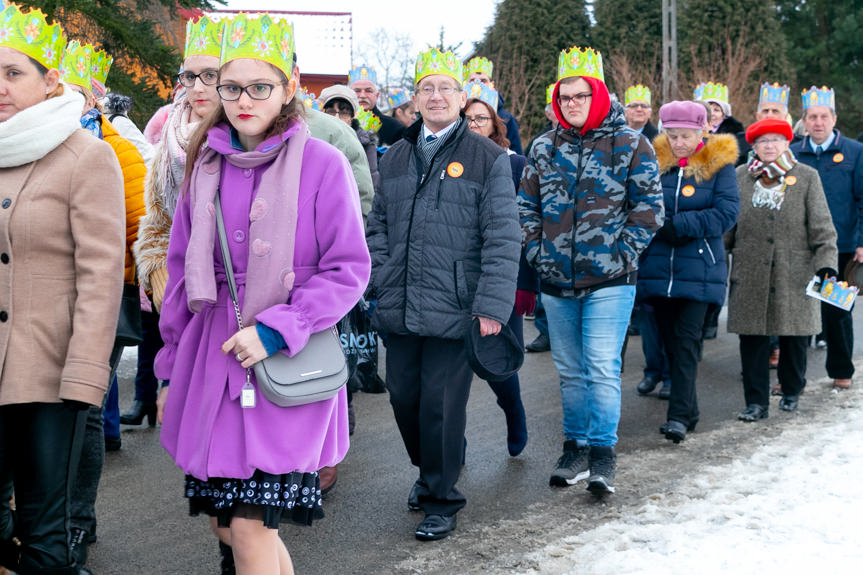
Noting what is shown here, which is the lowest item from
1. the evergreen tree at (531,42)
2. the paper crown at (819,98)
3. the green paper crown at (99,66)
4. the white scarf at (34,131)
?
the white scarf at (34,131)

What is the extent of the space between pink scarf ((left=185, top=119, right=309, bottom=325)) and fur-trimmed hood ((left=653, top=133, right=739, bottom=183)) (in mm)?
3783

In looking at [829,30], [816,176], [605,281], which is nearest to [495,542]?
[605,281]

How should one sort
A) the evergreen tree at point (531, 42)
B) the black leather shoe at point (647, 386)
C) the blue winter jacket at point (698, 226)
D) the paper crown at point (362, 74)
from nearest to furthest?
the blue winter jacket at point (698, 226), the black leather shoe at point (647, 386), the paper crown at point (362, 74), the evergreen tree at point (531, 42)

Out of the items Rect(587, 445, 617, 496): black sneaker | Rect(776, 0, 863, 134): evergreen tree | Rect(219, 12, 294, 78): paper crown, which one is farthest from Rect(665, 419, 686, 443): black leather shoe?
Rect(776, 0, 863, 134): evergreen tree

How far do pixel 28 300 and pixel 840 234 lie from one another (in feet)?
23.3

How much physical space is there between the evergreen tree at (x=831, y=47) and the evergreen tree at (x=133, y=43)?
28718 mm

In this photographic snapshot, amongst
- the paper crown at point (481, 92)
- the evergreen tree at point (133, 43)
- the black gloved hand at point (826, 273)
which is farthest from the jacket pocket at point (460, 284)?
the evergreen tree at point (133, 43)

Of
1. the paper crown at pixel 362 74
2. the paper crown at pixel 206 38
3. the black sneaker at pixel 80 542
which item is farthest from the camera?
the paper crown at pixel 362 74

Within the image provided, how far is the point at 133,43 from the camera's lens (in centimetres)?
1038

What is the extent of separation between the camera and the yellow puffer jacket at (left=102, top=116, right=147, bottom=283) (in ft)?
14.9

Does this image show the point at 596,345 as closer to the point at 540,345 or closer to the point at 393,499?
the point at 393,499

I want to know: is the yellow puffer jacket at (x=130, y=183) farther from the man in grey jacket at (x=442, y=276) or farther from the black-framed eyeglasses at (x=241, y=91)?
the black-framed eyeglasses at (x=241, y=91)

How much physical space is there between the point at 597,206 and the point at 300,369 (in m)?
2.73

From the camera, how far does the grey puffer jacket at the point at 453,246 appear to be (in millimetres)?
4777
